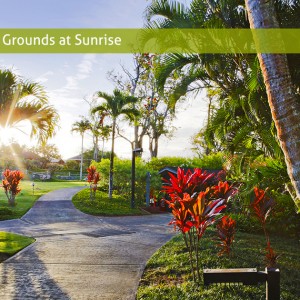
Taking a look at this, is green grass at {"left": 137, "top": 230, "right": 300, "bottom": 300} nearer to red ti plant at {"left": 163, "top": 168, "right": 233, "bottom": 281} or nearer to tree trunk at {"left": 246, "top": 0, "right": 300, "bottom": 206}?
red ti plant at {"left": 163, "top": 168, "right": 233, "bottom": 281}

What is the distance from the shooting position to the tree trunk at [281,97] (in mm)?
4188

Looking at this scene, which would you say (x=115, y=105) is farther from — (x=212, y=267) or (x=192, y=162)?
(x=212, y=267)

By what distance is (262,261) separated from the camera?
21.6ft

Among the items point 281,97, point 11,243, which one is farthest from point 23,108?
point 281,97

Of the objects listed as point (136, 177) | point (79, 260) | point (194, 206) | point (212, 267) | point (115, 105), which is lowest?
point (79, 260)

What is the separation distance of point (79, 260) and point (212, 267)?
265cm

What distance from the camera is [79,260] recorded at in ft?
23.6

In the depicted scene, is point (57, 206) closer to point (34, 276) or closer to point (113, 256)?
point (113, 256)

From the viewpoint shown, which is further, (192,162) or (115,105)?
(192,162)

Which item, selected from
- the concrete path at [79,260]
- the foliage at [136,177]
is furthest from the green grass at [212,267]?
the foliage at [136,177]

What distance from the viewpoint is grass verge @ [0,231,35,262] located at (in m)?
7.47

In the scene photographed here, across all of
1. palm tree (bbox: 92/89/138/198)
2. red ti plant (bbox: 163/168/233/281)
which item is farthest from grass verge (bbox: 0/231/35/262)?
palm tree (bbox: 92/89/138/198)

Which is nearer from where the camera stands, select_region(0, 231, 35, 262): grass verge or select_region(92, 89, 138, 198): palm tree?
select_region(0, 231, 35, 262): grass verge

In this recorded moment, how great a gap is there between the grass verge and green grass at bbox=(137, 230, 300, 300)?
2933 mm
